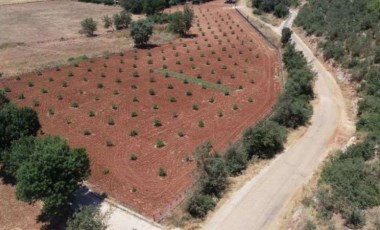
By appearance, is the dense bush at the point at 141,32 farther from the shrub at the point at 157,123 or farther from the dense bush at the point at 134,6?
the dense bush at the point at 134,6

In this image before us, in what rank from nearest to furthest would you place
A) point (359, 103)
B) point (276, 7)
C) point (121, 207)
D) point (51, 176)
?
point (51, 176) < point (121, 207) < point (359, 103) < point (276, 7)

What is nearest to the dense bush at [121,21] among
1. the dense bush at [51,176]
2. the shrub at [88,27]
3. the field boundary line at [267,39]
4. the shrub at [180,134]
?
the shrub at [88,27]

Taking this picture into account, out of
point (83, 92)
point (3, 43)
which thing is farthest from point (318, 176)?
point (3, 43)

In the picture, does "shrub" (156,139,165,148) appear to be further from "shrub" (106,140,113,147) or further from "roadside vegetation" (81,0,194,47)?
"roadside vegetation" (81,0,194,47)

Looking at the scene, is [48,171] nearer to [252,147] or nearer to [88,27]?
[252,147]

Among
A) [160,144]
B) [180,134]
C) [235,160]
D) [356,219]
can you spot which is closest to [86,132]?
[160,144]
